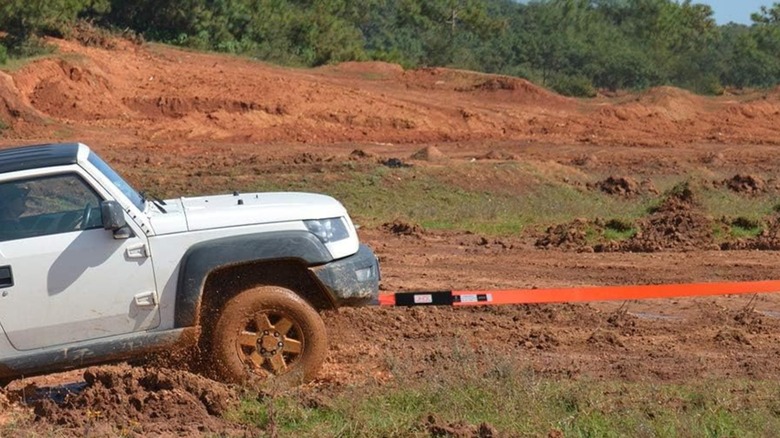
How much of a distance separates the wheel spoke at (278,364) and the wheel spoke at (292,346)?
2.4 inches

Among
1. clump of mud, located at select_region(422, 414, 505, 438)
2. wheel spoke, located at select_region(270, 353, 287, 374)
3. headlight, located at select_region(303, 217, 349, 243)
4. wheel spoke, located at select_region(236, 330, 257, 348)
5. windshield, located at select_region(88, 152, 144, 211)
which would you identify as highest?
windshield, located at select_region(88, 152, 144, 211)

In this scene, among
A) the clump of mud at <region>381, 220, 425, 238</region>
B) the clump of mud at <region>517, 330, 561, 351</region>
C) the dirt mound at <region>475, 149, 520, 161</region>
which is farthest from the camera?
the dirt mound at <region>475, 149, 520, 161</region>

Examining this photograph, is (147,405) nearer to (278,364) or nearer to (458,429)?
(278,364)

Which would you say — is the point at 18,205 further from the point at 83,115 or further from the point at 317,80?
the point at 317,80

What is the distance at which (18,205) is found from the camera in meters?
7.95

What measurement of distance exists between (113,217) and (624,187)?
14540 mm

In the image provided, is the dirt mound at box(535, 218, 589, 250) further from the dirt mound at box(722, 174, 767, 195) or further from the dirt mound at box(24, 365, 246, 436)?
the dirt mound at box(24, 365, 246, 436)

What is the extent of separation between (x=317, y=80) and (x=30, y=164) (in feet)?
85.4

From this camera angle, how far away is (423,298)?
9.82 meters

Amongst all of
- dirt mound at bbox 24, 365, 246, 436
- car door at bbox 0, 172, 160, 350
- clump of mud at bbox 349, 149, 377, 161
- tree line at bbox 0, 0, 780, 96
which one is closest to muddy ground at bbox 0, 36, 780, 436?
dirt mound at bbox 24, 365, 246, 436

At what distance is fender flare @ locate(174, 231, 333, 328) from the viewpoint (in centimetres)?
791

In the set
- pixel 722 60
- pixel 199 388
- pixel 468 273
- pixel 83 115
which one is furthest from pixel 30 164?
pixel 722 60

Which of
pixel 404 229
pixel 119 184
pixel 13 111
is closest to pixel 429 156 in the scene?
pixel 404 229

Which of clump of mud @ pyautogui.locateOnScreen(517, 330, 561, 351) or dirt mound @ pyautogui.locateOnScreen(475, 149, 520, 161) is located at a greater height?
dirt mound @ pyautogui.locateOnScreen(475, 149, 520, 161)
